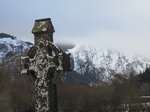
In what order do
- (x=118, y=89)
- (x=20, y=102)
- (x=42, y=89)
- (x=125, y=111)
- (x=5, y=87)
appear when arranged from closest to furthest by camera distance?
1. (x=42, y=89)
2. (x=20, y=102)
3. (x=5, y=87)
4. (x=125, y=111)
5. (x=118, y=89)

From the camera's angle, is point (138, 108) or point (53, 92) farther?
point (138, 108)

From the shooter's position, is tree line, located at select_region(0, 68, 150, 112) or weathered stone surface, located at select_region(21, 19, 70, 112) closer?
weathered stone surface, located at select_region(21, 19, 70, 112)

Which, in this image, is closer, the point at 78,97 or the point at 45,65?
the point at 45,65

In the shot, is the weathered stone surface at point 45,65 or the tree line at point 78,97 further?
the tree line at point 78,97

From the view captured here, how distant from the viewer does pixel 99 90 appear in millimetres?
102625

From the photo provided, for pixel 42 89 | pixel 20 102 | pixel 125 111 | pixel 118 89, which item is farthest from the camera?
pixel 118 89

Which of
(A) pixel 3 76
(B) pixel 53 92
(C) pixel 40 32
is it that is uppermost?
(A) pixel 3 76

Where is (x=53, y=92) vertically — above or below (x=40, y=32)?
below

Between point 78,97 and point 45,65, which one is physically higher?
point 78,97

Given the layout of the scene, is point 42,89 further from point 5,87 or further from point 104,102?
point 104,102

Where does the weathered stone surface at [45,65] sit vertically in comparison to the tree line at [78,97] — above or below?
below

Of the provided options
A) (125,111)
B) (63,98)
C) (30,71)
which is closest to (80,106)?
(63,98)

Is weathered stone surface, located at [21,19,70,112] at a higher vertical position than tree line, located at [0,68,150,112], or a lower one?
lower

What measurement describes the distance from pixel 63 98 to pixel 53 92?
7568 centimetres
